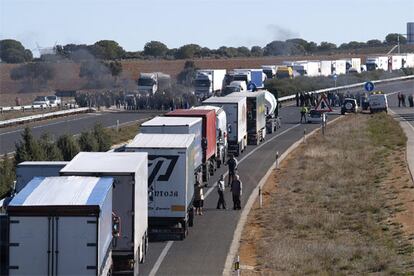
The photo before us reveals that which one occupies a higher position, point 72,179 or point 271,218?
point 72,179

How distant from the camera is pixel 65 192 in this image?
17.4 metres

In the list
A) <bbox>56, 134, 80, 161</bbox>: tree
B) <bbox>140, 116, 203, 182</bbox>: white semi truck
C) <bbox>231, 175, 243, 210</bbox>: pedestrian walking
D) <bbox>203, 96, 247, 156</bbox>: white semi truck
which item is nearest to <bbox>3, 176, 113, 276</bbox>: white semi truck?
<bbox>140, 116, 203, 182</bbox>: white semi truck

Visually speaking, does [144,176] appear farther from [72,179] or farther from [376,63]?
[376,63]

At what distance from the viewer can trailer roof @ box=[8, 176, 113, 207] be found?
659 inches

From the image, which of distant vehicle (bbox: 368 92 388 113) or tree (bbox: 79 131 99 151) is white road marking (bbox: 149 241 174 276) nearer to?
tree (bbox: 79 131 99 151)

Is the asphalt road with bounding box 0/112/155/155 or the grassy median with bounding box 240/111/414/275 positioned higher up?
the asphalt road with bounding box 0/112/155/155

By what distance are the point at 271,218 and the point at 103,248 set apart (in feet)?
44.4

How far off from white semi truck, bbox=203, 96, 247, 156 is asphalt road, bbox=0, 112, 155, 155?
397 inches

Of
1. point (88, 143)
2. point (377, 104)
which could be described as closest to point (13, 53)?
point (377, 104)

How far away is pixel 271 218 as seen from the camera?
30391 mm

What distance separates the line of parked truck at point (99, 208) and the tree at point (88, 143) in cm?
1184

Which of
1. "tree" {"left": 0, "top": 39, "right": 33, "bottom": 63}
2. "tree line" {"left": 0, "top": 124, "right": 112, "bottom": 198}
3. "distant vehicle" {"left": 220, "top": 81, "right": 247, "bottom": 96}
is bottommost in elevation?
"tree line" {"left": 0, "top": 124, "right": 112, "bottom": 198}

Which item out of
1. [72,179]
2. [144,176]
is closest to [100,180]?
[72,179]

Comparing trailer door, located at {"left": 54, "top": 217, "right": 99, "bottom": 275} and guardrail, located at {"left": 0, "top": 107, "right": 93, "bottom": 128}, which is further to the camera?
guardrail, located at {"left": 0, "top": 107, "right": 93, "bottom": 128}
